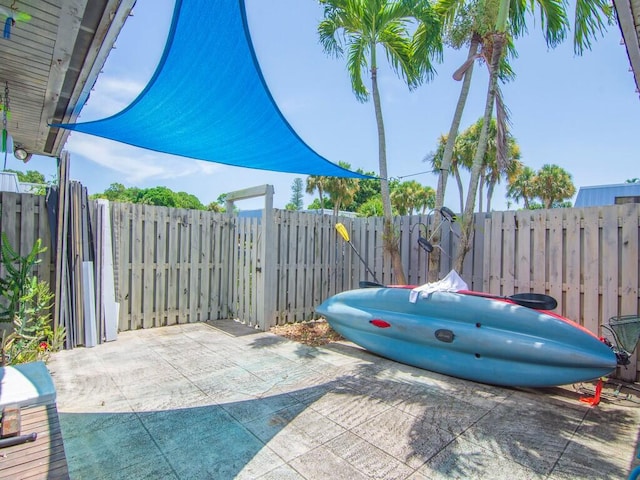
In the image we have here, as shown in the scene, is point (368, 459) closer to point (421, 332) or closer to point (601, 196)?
point (421, 332)

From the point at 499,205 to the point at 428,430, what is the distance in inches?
942

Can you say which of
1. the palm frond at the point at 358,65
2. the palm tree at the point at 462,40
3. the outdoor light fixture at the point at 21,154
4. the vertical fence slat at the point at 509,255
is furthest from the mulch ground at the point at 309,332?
the outdoor light fixture at the point at 21,154

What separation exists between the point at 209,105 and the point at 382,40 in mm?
3687

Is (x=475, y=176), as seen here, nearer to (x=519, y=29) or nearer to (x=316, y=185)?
(x=519, y=29)

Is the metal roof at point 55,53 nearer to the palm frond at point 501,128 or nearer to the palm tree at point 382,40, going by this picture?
the palm tree at point 382,40

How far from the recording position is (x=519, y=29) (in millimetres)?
5051

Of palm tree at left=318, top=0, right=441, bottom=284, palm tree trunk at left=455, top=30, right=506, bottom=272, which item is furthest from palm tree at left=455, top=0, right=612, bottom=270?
palm tree at left=318, top=0, right=441, bottom=284

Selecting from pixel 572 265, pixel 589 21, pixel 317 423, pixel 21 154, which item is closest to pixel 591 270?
pixel 572 265

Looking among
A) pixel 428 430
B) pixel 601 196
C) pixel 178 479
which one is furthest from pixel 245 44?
pixel 601 196

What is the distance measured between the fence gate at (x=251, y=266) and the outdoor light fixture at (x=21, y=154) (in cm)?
306

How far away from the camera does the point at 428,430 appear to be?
2.43m

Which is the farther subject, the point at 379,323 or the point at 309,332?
the point at 309,332

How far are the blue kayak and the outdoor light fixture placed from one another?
5.45 metres

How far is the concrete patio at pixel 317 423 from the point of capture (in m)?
2.01
